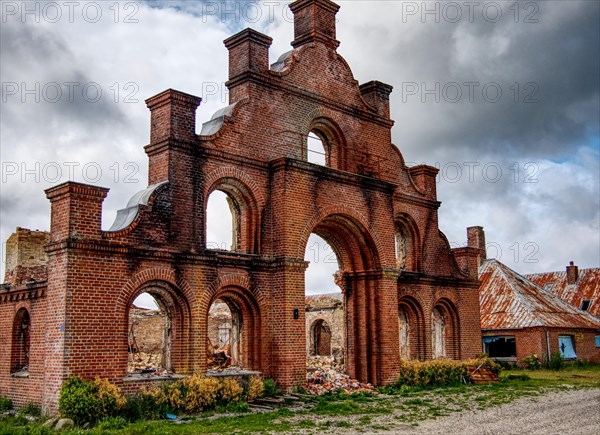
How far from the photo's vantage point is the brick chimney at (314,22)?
70.2 feet

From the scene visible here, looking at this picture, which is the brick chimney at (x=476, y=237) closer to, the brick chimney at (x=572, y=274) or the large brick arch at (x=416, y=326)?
the brick chimney at (x=572, y=274)

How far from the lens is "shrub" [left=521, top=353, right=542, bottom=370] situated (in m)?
30.1

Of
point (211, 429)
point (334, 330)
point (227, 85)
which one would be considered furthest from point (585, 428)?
point (334, 330)

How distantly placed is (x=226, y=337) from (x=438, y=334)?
9027mm

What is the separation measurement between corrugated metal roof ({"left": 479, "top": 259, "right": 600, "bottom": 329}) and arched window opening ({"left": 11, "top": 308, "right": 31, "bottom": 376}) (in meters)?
22.1

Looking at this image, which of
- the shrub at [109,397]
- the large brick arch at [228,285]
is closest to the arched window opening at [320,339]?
the large brick arch at [228,285]

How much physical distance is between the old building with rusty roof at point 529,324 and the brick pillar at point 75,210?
881 inches

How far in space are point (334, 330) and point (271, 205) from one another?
13.6 metres

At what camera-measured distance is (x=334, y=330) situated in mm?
30719

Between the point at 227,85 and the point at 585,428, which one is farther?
the point at 227,85

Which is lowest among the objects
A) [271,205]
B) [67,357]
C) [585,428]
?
[585,428]

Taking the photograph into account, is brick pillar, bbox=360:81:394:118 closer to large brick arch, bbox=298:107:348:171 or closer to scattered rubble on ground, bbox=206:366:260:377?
large brick arch, bbox=298:107:348:171

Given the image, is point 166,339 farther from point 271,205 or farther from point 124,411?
point 271,205

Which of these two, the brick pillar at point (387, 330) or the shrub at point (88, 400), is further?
the brick pillar at point (387, 330)
